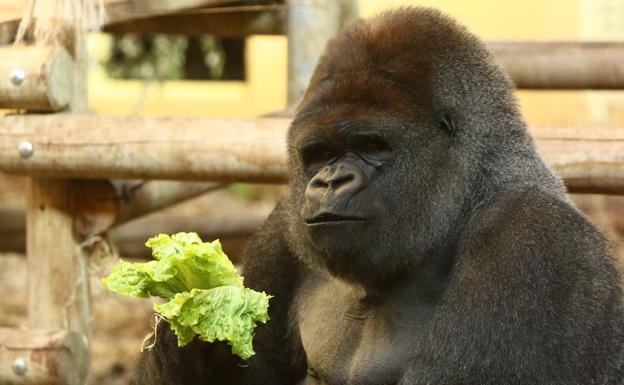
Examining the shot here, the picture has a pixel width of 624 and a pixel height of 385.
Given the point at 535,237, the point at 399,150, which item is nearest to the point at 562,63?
the point at 399,150

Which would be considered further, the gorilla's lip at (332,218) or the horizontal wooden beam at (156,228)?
the horizontal wooden beam at (156,228)

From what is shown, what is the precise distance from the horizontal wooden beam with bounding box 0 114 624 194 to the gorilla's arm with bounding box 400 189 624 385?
3.18 feet

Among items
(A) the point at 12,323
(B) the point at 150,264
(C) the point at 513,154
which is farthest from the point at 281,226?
(A) the point at 12,323

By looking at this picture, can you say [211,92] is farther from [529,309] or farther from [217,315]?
[529,309]

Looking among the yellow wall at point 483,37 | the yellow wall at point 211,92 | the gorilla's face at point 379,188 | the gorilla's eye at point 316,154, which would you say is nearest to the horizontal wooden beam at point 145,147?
the gorilla's eye at point 316,154

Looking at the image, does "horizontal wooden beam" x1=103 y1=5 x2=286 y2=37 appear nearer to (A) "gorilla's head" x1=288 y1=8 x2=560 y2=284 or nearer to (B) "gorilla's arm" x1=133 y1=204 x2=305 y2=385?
(B) "gorilla's arm" x1=133 y1=204 x2=305 y2=385

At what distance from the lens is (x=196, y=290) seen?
9.41 feet

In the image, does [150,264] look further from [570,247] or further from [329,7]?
[329,7]

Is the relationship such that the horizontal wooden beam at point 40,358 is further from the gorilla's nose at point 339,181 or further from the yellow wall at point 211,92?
the yellow wall at point 211,92

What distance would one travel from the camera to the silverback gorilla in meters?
2.61

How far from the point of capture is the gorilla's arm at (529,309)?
2.58 metres

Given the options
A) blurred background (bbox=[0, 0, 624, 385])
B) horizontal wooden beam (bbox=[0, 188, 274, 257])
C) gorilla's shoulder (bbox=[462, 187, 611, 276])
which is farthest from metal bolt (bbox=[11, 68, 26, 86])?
blurred background (bbox=[0, 0, 624, 385])

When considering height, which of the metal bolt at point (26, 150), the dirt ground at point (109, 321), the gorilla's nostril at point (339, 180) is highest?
the gorilla's nostril at point (339, 180)

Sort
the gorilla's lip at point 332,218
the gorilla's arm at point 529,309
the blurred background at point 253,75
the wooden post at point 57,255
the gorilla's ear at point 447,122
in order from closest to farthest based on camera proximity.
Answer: the gorilla's arm at point 529,309, the gorilla's lip at point 332,218, the gorilla's ear at point 447,122, the wooden post at point 57,255, the blurred background at point 253,75
